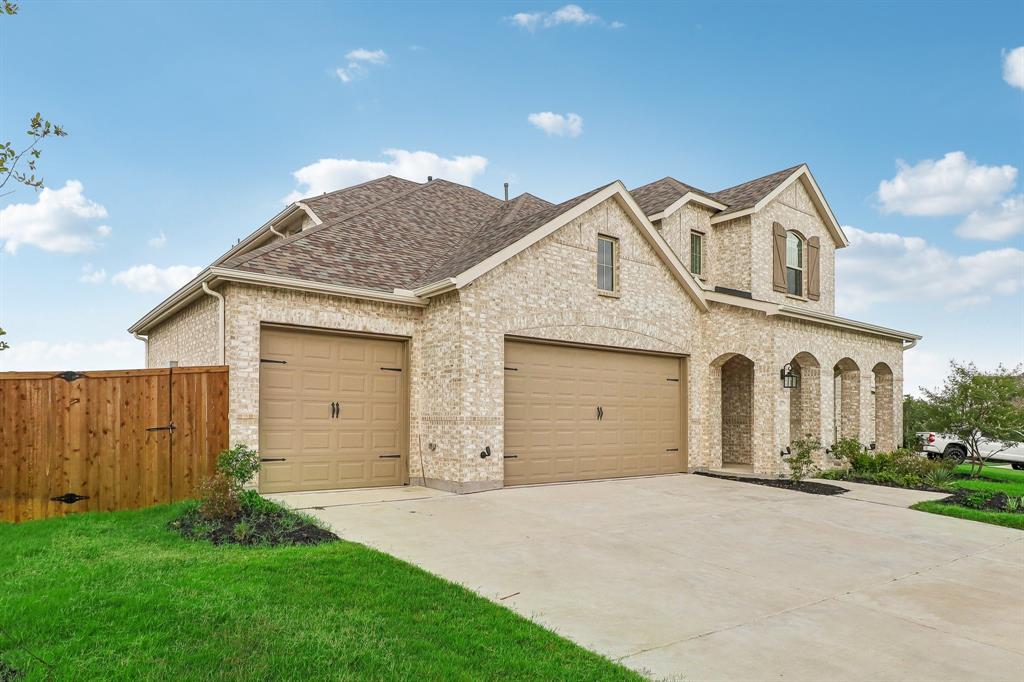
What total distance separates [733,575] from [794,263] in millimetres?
14710

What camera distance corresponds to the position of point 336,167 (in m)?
30.3

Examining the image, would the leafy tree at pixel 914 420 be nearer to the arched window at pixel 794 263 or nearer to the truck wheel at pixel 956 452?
the truck wheel at pixel 956 452

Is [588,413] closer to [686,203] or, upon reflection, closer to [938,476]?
[686,203]

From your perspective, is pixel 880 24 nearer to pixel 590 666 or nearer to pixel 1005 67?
pixel 1005 67

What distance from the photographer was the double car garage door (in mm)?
10406

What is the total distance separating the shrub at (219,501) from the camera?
7.64 meters

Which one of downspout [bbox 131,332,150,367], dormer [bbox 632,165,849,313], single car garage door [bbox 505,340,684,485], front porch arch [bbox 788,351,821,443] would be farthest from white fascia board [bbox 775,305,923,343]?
downspout [bbox 131,332,150,367]

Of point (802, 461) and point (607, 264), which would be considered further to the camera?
point (802, 461)

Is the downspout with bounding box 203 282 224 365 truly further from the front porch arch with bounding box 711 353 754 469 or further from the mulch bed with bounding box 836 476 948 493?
the mulch bed with bounding box 836 476 948 493

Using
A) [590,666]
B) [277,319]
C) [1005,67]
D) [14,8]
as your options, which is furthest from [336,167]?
[590,666]

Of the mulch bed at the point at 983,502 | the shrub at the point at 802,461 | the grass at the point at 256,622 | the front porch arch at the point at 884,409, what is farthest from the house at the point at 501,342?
the grass at the point at 256,622

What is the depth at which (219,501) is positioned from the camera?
7.71m

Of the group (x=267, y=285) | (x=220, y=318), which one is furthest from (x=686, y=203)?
(x=220, y=318)

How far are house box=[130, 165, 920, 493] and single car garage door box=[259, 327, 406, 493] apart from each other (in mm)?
30
